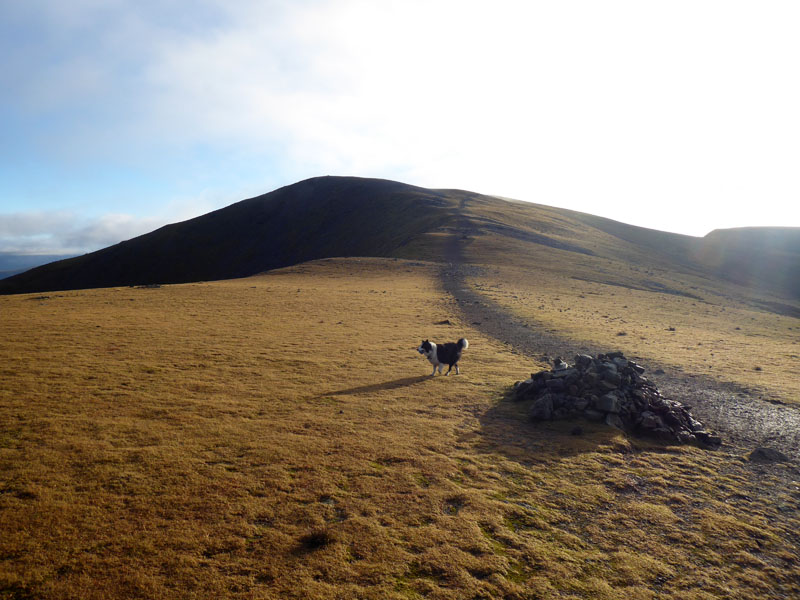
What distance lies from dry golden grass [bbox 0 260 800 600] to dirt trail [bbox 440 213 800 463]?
A: 2.64 m

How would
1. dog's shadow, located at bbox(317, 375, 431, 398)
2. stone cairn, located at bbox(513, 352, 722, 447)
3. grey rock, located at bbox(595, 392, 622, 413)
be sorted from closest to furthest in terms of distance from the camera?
stone cairn, located at bbox(513, 352, 722, 447)
grey rock, located at bbox(595, 392, 622, 413)
dog's shadow, located at bbox(317, 375, 431, 398)

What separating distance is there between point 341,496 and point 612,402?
9801mm

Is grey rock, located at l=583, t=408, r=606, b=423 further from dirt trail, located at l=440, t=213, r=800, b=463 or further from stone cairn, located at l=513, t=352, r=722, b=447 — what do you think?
dirt trail, located at l=440, t=213, r=800, b=463

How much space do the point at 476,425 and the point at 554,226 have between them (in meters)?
98.1

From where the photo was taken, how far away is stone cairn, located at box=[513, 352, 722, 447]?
13812 millimetres

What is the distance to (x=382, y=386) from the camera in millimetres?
17719

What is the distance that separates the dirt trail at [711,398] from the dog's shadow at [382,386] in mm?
5106

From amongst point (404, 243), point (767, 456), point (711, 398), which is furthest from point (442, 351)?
point (404, 243)

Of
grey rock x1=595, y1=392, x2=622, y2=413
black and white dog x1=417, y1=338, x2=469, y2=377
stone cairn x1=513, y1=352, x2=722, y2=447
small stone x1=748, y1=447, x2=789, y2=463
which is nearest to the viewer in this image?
small stone x1=748, y1=447, x2=789, y2=463

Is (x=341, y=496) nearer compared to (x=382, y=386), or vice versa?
(x=341, y=496)

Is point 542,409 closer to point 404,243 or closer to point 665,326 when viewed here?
point 665,326

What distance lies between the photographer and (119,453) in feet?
35.6

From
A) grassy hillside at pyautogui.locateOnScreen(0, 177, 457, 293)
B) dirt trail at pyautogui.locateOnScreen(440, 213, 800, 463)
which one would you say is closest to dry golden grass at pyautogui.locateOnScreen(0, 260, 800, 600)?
dirt trail at pyautogui.locateOnScreen(440, 213, 800, 463)

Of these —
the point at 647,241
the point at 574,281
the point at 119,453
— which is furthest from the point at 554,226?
the point at 119,453
